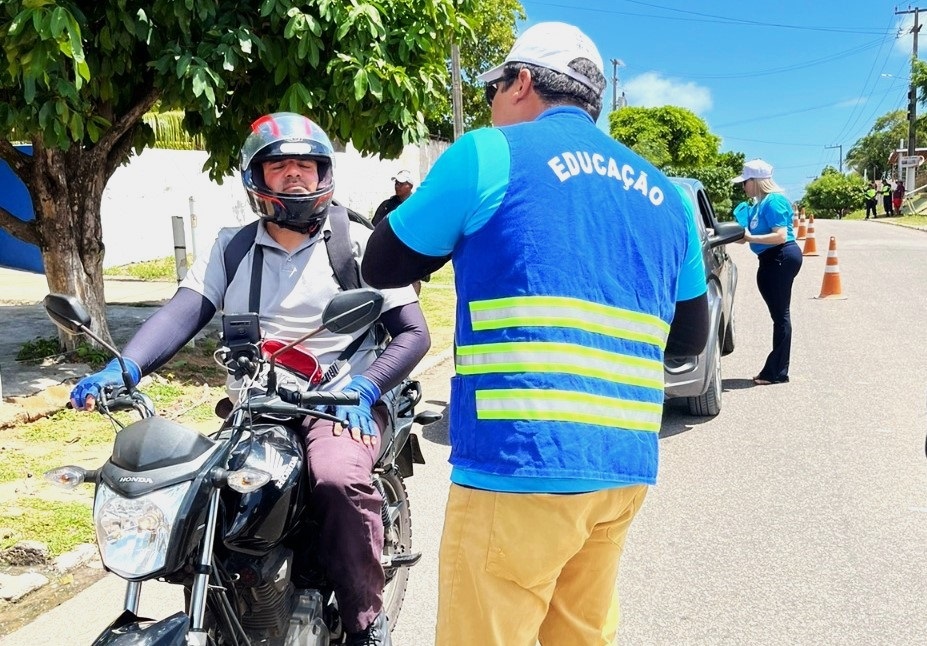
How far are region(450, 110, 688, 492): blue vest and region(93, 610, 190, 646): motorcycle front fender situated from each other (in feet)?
2.25

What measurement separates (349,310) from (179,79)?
5.14 metres

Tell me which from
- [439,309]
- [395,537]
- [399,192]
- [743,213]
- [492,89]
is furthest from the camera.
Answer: [439,309]

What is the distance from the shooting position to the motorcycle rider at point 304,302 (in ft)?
9.22

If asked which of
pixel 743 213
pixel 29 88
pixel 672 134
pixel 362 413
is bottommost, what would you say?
pixel 362 413

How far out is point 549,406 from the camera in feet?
6.19

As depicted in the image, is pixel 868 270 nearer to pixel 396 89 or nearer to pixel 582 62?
pixel 396 89

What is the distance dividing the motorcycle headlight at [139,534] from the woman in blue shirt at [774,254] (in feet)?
22.2

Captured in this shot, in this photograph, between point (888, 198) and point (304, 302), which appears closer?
point (304, 302)

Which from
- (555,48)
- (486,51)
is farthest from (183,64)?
(486,51)

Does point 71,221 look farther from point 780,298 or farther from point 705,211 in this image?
point 780,298

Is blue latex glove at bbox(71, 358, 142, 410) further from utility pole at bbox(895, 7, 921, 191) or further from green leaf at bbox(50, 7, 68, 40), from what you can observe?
utility pole at bbox(895, 7, 921, 191)

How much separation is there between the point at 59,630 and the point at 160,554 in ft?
6.94

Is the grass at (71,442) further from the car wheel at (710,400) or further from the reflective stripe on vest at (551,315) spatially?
the car wheel at (710,400)

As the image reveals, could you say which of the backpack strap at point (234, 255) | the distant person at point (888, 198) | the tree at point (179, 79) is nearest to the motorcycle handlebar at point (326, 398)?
the backpack strap at point (234, 255)
